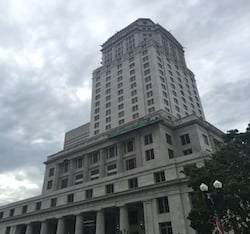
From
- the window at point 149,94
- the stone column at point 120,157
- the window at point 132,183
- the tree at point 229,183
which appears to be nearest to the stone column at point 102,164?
the stone column at point 120,157

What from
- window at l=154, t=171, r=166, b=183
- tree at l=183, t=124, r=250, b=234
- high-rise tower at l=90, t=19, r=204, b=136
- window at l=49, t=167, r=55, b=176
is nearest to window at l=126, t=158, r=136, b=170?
window at l=154, t=171, r=166, b=183

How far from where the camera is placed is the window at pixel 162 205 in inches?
1607

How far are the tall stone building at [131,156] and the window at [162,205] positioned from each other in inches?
6.0

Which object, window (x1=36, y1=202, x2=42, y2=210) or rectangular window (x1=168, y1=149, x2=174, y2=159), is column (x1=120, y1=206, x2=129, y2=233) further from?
window (x1=36, y1=202, x2=42, y2=210)

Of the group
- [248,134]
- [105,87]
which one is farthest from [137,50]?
[248,134]

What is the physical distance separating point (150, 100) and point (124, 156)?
76.2 feet

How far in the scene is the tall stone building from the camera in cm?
4259

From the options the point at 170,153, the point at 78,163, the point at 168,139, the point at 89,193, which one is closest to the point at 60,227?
the point at 89,193

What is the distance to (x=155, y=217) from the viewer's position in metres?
40.8

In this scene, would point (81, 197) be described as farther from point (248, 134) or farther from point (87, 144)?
point (248, 134)

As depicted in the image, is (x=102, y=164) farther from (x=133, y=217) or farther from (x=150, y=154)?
(x=133, y=217)

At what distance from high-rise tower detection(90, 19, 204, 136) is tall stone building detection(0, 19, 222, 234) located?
1.31ft

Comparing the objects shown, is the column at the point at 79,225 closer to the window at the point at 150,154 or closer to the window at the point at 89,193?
the window at the point at 89,193

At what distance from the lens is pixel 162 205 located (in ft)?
136
